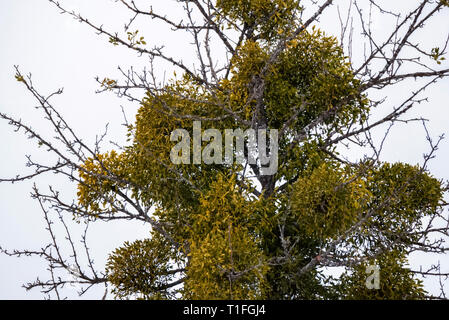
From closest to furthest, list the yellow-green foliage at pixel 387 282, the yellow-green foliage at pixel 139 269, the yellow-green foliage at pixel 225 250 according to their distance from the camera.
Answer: the yellow-green foliage at pixel 225 250
the yellow-green foliage at pixel 387 282
the yellow-green foliage at pixel 139 269

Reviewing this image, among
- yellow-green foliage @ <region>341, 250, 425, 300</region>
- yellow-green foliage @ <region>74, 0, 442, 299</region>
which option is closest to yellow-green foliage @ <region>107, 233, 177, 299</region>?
yellow-green foliage @ <region>74, 0, 442, 299</region>

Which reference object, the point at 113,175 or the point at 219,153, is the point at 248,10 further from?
the point at 113,175

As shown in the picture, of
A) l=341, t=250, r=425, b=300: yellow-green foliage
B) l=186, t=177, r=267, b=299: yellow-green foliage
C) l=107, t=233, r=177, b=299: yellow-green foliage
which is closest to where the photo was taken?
l=186, t=177, r=267, b=299: yellow-green foliage

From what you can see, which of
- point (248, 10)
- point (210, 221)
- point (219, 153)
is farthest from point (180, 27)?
point (210, 221)

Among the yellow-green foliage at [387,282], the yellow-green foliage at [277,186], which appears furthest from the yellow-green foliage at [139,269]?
the yellow-green foliage at [387,282]

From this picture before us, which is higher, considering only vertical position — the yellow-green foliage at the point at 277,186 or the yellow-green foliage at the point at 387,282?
the yellow-green foliage at the point at 277,186

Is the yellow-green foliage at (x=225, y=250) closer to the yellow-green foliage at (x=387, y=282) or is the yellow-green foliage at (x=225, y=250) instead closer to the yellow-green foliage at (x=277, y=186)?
the yellow-green foliage at (x=277, y=186)

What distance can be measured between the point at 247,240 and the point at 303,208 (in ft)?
2.14

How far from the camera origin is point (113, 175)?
244 inches

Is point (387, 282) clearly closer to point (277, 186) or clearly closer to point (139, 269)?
point (277, 186)

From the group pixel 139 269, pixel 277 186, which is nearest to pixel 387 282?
pixel 277 186

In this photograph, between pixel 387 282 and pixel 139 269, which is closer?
pixel 387 282

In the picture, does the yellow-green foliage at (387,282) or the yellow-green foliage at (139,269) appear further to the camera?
the yellow-green foliage at (139,269)

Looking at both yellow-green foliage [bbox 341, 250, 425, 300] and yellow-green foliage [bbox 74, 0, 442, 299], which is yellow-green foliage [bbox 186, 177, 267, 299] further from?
yellow-green foliage [bbox 341, 250, 425, 300]
